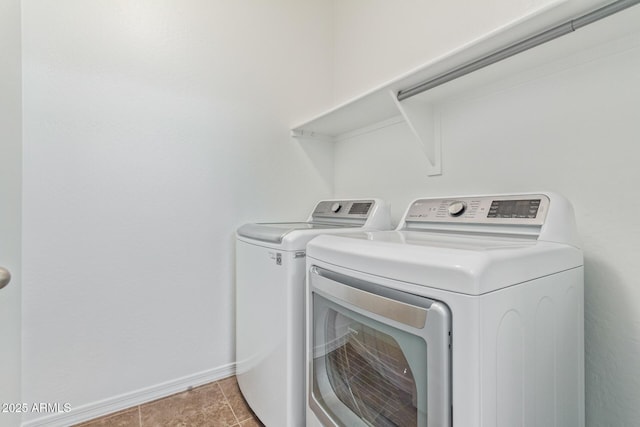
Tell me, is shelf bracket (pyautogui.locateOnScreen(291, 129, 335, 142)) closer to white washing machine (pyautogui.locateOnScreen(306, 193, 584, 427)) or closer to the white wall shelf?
the white wall shelf

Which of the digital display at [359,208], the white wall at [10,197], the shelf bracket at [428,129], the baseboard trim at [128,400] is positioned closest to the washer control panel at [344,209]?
the digital display at [359,208]

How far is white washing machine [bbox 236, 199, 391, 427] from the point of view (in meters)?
1.15

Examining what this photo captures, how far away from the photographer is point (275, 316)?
1.21 metres

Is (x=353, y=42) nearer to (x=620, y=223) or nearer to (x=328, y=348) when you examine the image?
(x=620, y=223)

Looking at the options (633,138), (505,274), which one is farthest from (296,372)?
(633,138)

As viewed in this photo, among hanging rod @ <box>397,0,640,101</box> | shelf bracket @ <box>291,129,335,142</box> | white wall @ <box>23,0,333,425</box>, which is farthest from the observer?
shelf bracket @ <box>291,129,335,142</box>

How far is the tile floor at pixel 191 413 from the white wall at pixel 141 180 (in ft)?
0.21

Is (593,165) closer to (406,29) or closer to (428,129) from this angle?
(428,129)

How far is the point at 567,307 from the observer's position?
84 centimetres

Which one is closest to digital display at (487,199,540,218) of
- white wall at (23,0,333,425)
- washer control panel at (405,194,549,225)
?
washer control panel at (405,194,549,225)

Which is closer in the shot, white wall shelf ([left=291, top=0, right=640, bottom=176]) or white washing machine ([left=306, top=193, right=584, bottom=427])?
white washing machine ([left=306, top=193, right=584, bottom=427])

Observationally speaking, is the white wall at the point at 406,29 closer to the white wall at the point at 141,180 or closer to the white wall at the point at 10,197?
the white wall at the point at 141,180

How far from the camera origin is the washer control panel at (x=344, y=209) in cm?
160

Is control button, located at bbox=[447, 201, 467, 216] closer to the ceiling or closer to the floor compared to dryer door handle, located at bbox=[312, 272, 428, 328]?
closer to the ceiling
